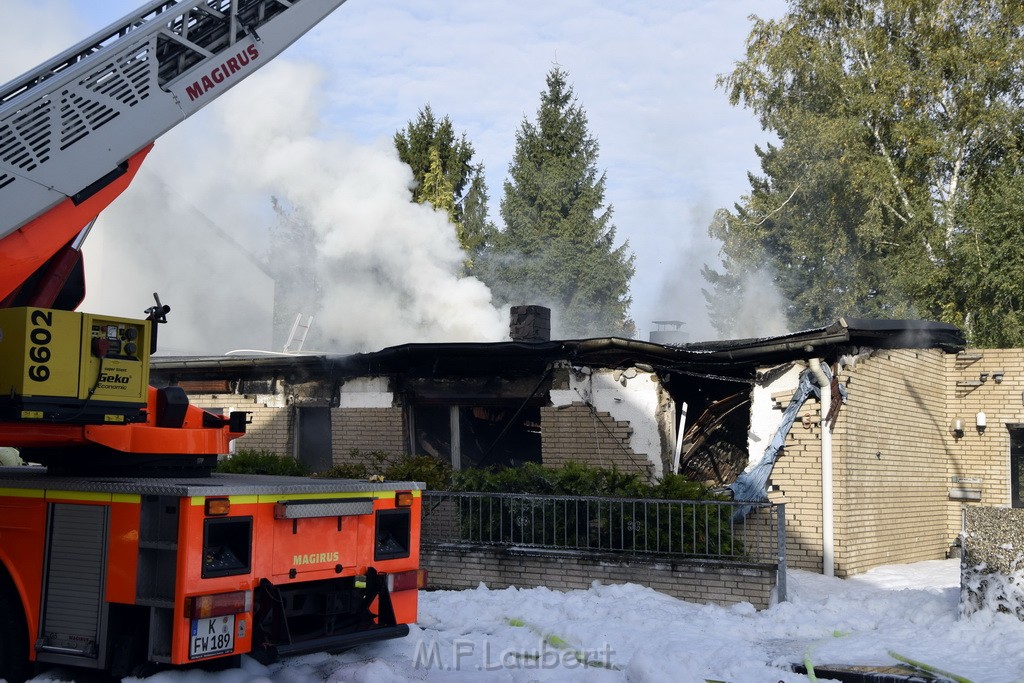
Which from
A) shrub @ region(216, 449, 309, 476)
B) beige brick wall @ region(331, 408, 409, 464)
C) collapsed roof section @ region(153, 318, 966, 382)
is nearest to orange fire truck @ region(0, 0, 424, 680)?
collapsed roof section @ region(153, 318, 966, 382)

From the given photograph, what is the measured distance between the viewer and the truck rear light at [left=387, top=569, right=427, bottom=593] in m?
7.80

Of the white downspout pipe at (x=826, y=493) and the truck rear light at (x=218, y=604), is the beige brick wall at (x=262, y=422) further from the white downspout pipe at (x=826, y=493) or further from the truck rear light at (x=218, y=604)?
the truck rear light at (x=218, y=604)

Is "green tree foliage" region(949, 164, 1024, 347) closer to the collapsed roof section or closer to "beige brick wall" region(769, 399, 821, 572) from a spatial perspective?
the collapsed roof section

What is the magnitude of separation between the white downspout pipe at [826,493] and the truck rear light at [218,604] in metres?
8.82

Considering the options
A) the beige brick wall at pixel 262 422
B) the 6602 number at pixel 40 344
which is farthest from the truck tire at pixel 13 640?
the beige brick wall at pixel 262 422

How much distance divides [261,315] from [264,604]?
30306 millimetres

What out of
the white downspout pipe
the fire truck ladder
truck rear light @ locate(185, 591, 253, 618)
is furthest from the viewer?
the white downspout pipe

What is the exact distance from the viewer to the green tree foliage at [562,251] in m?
45.2

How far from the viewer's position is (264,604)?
22.6ft

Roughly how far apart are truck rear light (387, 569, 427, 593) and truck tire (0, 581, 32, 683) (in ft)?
8.09

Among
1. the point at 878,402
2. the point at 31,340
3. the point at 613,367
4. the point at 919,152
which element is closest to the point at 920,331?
the point at 878,402

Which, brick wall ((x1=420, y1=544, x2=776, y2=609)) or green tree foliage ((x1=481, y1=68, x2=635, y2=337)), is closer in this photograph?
brick wall ((x1=420, y1=544, x2=776, y2=609))

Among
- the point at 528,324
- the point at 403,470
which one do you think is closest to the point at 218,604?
the point at 403,470

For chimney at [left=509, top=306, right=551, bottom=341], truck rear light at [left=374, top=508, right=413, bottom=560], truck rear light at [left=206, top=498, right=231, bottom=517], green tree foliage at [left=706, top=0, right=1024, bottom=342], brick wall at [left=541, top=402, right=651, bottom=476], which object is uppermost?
green tree foliage at [left=706, top=0, right=1024, bottom=342]
